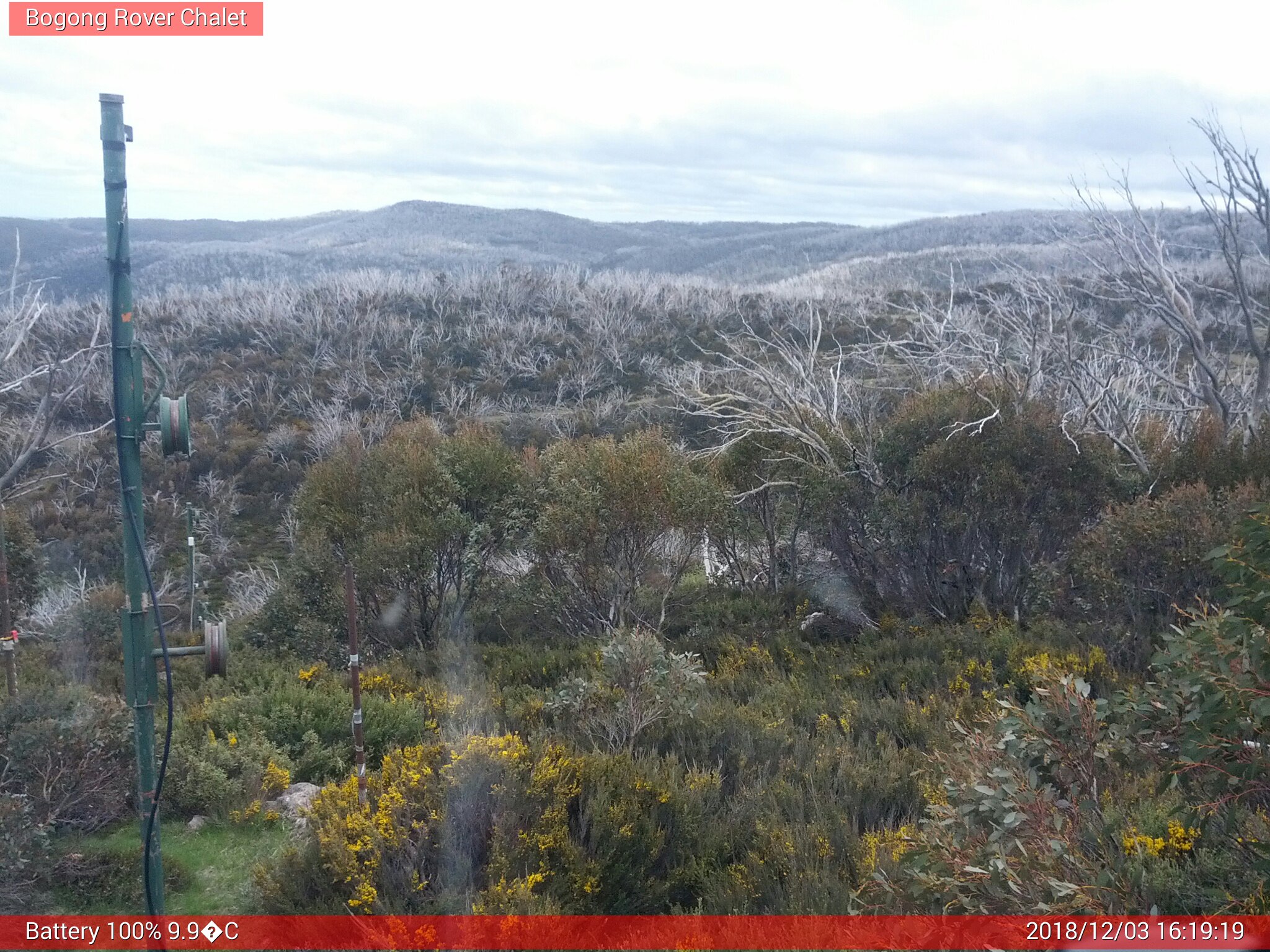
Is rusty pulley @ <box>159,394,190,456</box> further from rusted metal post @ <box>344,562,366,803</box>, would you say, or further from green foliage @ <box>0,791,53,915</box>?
green foliage @ <box>0,791,53,915</box>

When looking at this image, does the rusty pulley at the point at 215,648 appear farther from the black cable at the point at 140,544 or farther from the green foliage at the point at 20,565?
the green foliage at the point at 20,565

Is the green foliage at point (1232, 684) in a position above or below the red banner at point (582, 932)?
above

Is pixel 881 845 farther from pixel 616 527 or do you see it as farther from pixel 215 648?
pixel 616 527

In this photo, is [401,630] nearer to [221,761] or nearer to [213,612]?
[221,761]

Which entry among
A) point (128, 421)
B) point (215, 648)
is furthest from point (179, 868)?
point (128, 421)

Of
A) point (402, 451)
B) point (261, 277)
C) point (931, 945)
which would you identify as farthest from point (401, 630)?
point (261, 277)

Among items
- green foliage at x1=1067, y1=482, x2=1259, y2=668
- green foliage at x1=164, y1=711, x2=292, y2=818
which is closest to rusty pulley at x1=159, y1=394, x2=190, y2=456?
green foliage at x1=164, y1=711, x2=292, y2=818

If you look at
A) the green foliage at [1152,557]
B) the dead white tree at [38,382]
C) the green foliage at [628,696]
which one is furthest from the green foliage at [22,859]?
the green foliage at [1152,557]
